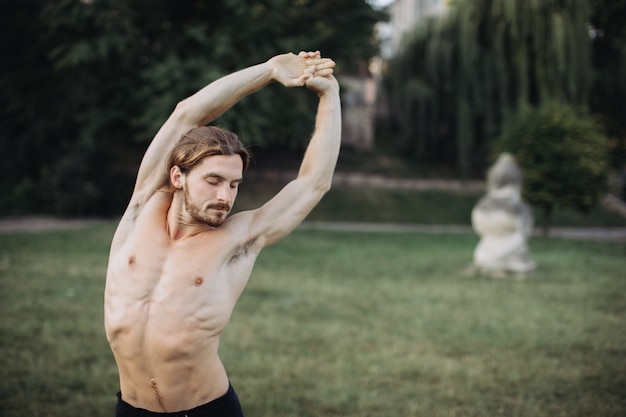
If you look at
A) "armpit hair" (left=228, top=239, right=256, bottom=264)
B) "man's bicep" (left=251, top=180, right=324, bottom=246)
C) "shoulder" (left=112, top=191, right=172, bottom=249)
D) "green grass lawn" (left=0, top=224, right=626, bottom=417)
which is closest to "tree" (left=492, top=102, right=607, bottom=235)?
"green grass lawn" (left=0, top=224, right=626, bottom=417)

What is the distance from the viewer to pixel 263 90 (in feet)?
59.9

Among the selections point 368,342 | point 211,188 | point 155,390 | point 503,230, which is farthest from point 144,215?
point 503,230

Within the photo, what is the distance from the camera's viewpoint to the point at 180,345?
211 centimetres

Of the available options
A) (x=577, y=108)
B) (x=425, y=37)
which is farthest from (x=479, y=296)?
(x=425, y=37)

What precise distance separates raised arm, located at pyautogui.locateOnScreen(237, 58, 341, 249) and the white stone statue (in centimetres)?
835

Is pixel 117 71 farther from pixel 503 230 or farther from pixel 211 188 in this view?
pixel 211 188

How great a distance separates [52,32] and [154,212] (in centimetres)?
1822

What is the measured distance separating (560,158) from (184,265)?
17025 millimetres

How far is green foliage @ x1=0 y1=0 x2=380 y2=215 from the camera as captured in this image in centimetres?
1767

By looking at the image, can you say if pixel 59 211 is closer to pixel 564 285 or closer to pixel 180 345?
pixel 564 285

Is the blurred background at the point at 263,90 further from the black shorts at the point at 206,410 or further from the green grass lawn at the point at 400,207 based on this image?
the black shorts at the point at 206,410

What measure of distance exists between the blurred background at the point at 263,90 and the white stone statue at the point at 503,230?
236 inches

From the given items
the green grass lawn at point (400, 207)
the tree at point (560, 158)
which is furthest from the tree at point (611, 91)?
the tree at point (560, 158)

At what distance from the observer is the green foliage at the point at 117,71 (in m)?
17.7
